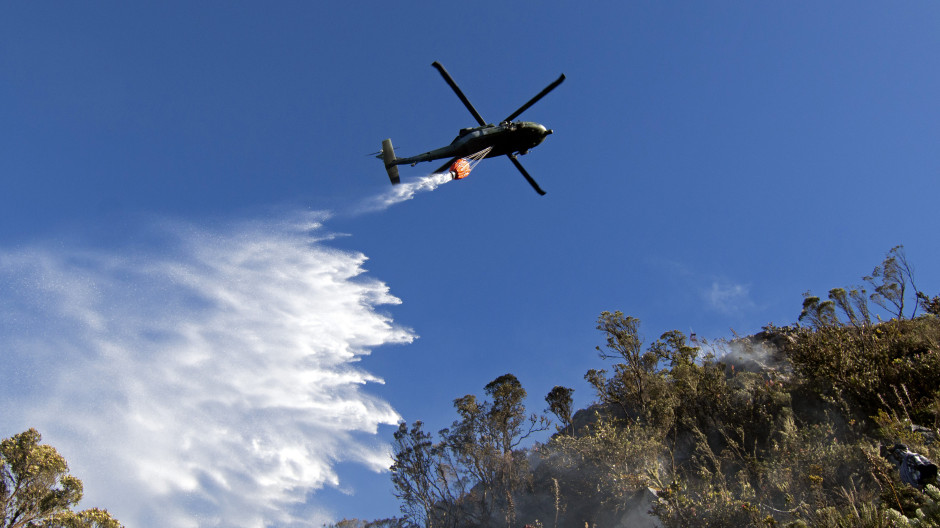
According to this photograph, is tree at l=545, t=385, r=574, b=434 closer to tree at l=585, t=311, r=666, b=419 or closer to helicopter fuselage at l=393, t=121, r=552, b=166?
tree at l=585, t=311, r=666, b=419

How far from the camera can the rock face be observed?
17.5 metres

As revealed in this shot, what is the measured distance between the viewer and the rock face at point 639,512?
17.5m

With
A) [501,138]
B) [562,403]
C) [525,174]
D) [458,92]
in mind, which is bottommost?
[562,403]

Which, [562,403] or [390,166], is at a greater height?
[390,166]

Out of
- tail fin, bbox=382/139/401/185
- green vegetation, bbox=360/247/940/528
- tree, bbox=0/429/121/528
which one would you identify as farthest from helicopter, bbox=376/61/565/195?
tree, bbox=0/429/121/528

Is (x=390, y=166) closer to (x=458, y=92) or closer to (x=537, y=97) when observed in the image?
(x=458, y=92)

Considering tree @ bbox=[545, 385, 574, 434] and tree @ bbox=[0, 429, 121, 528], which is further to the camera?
tree @ bbox=[545, 385, 574, 434]

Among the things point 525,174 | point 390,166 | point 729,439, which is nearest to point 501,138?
point 525,174

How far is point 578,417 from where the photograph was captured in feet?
113

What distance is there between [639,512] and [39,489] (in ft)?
106

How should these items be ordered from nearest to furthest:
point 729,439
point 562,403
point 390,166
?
1. point 729,439
2. point 390,166
3. point 562,403

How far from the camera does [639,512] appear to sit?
18.2 meters

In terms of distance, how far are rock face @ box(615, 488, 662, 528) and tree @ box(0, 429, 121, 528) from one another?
28.8m

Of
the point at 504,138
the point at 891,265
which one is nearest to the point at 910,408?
the point at 504,138
